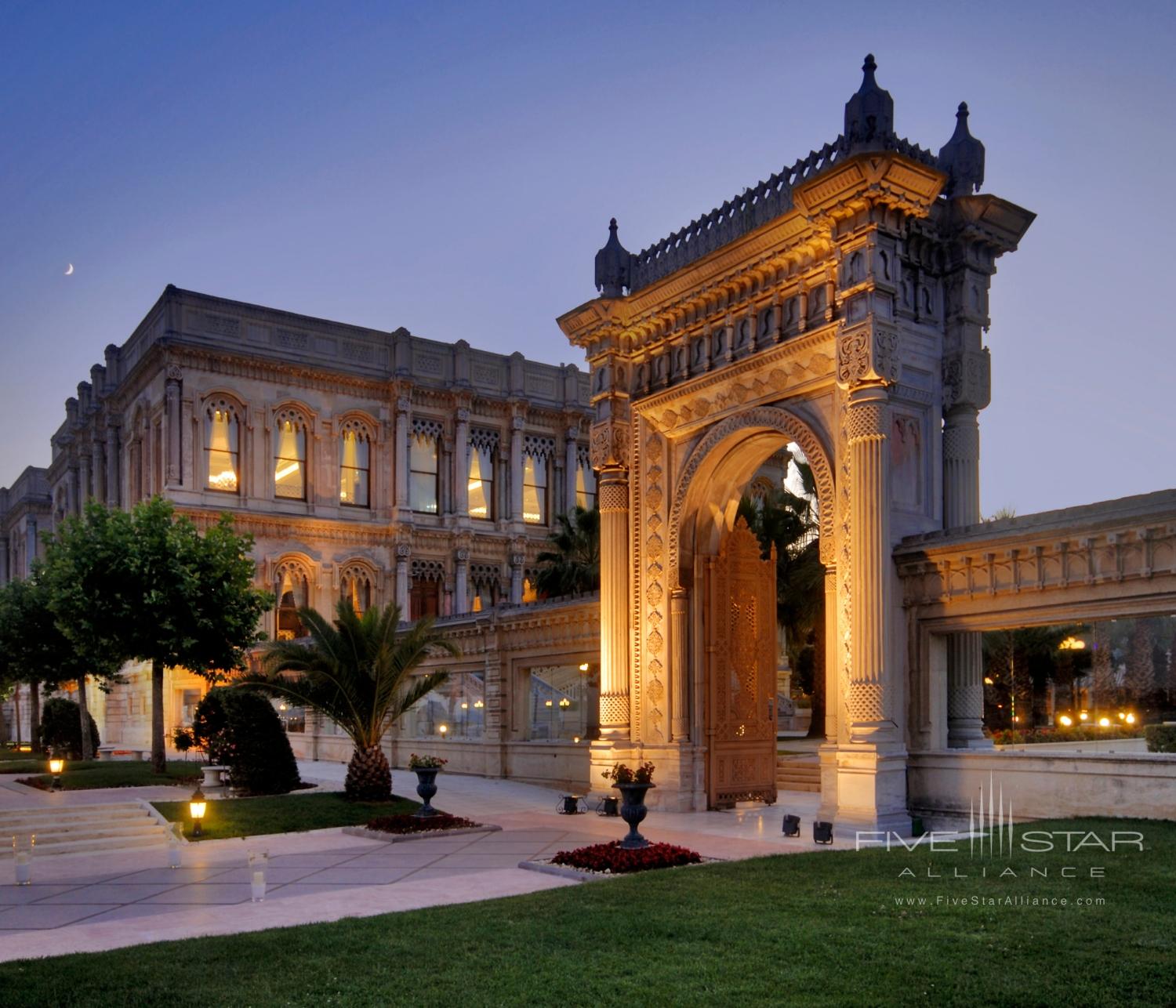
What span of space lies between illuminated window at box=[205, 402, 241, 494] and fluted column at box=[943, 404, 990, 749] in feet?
98.7

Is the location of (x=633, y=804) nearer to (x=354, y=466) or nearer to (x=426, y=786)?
(x=426, y=786)

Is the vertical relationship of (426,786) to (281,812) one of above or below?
above

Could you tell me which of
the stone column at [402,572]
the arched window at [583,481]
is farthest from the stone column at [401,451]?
the arched window at [583,481]

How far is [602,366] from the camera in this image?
21.1 m

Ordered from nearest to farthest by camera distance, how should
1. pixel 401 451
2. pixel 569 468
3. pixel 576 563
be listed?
pixel 576 563 → pixel 401 451 → pixel 569 468

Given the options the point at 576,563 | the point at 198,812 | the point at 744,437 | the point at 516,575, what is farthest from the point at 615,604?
the point at 516,575

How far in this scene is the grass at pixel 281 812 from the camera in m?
17.5

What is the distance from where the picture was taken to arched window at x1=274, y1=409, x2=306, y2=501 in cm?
4212

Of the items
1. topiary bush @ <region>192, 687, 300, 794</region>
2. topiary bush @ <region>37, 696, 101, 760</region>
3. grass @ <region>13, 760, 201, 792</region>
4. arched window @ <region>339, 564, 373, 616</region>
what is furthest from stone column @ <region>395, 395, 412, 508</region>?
topiary bush @ <region>192, 687, 300, 794</region>

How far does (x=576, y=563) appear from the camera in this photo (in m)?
34.2

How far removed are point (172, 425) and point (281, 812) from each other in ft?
79.0

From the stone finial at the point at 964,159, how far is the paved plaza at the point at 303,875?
9305 mm

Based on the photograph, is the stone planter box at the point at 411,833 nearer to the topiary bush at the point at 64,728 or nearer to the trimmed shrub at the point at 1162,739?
the trimmed shrub at the point at 1162,739

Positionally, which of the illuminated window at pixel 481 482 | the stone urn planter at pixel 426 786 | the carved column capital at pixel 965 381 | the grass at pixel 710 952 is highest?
the illuminated window at pixel 481 482
